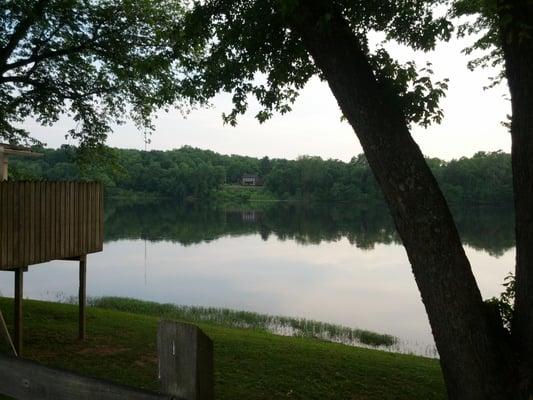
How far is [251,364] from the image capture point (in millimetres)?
7562

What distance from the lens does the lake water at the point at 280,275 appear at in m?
19.5

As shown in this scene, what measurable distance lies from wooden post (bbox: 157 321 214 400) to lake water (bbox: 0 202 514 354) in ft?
43.5

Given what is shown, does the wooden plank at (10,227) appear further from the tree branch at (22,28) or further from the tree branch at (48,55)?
the tree branch at (48,55)

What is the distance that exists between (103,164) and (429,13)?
33.5ft

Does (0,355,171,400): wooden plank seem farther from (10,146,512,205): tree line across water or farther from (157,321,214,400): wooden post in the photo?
(10,146,512,205): tree line across water

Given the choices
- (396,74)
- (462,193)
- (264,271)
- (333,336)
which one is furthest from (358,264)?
(462,193)

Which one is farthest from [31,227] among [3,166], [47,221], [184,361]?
[184,361]

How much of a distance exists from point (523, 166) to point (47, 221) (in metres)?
6.87

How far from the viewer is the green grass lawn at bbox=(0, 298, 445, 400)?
649 centimetres

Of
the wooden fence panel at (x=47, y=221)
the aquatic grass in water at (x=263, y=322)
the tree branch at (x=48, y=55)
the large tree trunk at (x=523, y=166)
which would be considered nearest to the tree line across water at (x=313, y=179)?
the aquatic grass in water at (x=263, y=322)

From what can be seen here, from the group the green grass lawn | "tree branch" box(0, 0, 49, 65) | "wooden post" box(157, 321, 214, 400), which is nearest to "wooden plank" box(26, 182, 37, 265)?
the green grass lawn

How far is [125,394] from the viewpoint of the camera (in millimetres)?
1951

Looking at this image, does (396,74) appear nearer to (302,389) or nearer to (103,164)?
(302,389)

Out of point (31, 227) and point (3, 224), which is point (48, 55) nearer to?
point (31, 227)
